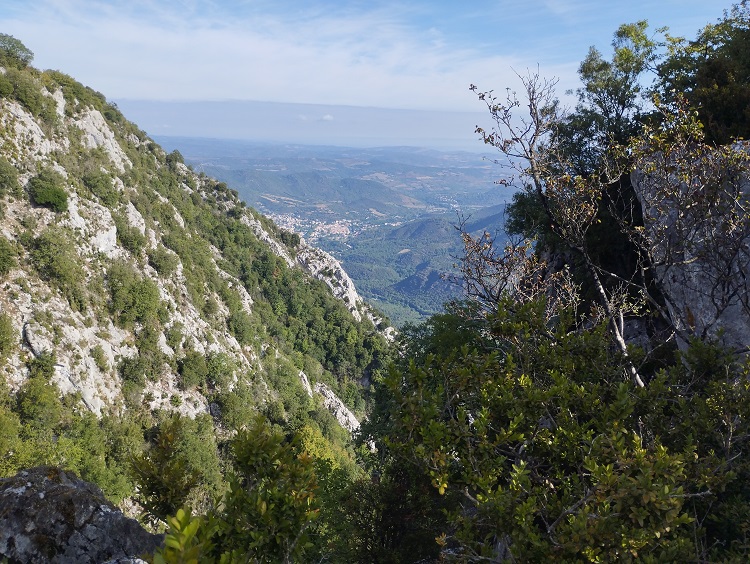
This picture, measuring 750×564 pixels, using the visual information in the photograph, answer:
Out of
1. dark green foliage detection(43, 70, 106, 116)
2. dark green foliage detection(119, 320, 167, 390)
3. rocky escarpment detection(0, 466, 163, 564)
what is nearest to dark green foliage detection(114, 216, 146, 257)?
dark green foliage detection(119, 320, 167, 390)

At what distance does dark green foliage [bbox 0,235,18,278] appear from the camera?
2908 cm

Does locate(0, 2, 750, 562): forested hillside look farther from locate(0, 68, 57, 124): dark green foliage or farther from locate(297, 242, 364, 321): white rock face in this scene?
locate(297, 242, 364, 321): white rock face

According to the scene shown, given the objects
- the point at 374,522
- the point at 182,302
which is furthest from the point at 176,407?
the point at 374,522

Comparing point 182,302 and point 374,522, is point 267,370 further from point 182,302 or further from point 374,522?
point 374,522

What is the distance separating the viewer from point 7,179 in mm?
33344

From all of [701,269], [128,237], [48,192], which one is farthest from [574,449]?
[128,237]

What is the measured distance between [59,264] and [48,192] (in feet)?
24.0

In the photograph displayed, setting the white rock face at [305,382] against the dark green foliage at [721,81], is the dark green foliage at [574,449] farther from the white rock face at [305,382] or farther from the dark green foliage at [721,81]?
the white rock face at [305,382]

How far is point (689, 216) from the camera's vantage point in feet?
31.7

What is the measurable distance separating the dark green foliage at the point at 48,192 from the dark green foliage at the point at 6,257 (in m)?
6.14

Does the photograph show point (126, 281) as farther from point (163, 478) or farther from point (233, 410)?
point (163, 478)

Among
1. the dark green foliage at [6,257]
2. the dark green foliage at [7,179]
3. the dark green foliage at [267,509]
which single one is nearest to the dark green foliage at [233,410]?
the dark green foliage at [6,257]

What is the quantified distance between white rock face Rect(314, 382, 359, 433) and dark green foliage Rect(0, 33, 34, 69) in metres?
53.6

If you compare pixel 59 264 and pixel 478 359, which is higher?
pixel 478 359
